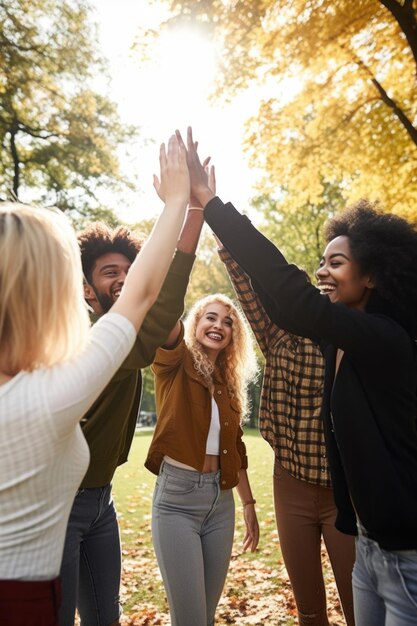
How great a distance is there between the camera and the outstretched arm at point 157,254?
169cm

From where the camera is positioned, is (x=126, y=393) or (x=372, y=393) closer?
(x=372, y=393)

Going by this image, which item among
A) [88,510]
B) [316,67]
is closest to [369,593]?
[88,510]

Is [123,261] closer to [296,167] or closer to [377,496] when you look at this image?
[377,496]

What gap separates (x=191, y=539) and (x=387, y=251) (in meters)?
2.00

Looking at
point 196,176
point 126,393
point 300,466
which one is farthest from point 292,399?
point 196,176

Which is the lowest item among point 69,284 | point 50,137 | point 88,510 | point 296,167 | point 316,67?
point 88,510

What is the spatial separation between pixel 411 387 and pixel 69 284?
4.42 feet

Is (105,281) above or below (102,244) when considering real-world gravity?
below

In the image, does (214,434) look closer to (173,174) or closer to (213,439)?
(213,439)


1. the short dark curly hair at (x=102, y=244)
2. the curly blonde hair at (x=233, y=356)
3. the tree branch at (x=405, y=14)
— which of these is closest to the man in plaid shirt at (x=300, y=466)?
the curly blonde hair at (x=233, y=356)

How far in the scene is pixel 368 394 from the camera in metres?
2.18

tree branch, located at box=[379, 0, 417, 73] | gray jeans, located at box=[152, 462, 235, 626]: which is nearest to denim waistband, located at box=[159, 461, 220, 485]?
gray jeans, located at box=[152, 462, 235, 626]

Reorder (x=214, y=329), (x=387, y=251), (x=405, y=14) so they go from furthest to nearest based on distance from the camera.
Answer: (x=405, y=14) < (x=214, y=329) < (x=387, y=251)

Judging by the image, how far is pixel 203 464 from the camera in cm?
356
